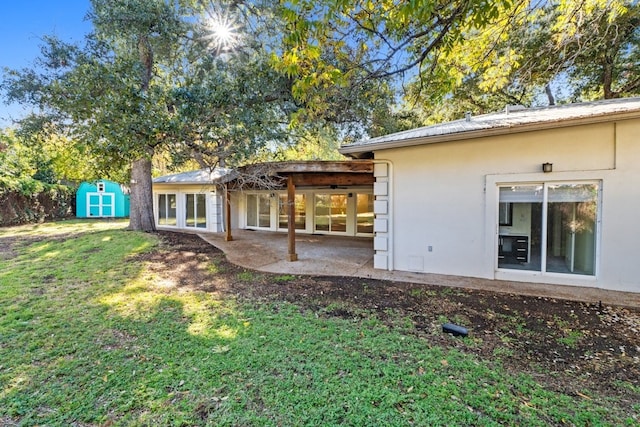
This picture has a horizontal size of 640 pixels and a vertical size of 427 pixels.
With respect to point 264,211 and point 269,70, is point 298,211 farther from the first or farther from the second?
point 269,70

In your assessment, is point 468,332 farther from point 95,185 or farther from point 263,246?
point 95,185

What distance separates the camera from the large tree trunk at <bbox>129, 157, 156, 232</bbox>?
12.5 m

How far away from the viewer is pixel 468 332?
13.2ft

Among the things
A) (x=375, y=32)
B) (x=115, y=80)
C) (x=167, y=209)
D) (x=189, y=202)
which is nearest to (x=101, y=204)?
(x=167, y=209)

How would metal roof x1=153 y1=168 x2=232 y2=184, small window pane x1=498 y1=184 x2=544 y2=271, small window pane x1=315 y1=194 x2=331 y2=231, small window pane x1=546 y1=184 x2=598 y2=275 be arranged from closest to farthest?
small window pane x1=546 y1=184 x2=598 y2=275 < small window pane x1=498 y1=184 x2=544 y2=271 < metal roof x1=153 y1=168 x2=232 y2=184 < small window pane x1=315 y1=194 x2=331 y2=231

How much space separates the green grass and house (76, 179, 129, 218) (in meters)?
19.6

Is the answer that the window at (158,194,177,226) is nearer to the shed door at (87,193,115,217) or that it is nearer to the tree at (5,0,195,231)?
the tree at (5,0,195,231)

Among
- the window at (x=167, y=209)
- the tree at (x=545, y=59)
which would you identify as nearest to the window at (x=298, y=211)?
the window at (x=167, y=209)

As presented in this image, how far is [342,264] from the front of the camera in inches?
317

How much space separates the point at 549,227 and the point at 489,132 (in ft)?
7.36

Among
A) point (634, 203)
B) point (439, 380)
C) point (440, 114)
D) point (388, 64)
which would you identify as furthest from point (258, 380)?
point (440, 114)

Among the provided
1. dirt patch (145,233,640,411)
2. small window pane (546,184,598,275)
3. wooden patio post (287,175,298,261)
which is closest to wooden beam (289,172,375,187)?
wooden patio post (287,175,298,261)

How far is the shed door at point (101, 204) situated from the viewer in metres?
21.4

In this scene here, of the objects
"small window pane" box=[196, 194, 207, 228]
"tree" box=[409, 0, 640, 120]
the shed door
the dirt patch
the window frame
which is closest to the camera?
the dirt patch
